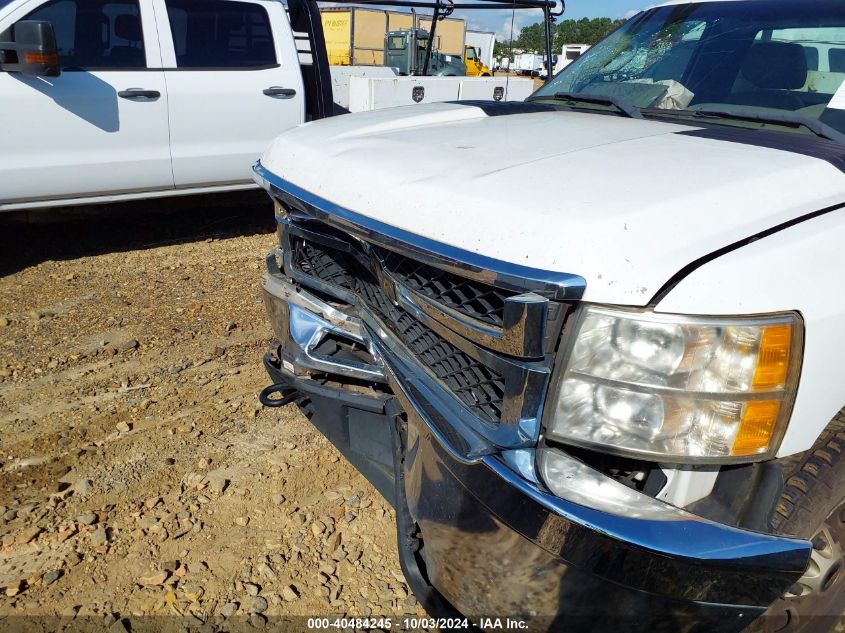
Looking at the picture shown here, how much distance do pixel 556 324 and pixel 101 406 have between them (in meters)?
2.65

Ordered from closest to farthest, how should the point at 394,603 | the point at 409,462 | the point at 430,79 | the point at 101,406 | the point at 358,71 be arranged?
the point at 409,462 → the point at 394,603 → the point at 101,406 → the point at 430,79 → the point at 358,71

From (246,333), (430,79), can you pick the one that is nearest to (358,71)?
(430,79)

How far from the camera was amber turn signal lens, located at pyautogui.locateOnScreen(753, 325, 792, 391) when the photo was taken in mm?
1510

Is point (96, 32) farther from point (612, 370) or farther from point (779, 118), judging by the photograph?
point (612, 370)

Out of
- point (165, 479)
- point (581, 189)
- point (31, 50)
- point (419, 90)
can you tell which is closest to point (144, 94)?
point (31, 50)

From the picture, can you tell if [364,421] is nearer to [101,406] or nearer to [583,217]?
[583,217]

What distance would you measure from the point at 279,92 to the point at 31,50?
1955 mm

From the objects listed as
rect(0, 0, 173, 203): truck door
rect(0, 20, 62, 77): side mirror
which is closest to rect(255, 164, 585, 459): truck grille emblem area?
rect(0, 20, 62, 77): side mirror

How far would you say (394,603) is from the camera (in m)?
2.44

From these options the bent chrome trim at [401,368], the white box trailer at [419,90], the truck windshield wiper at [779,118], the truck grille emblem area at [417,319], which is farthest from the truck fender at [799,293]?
the white box trailer at [419,90]

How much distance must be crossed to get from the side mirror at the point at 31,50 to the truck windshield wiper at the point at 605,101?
3.38m

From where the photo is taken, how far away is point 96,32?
17.4ft

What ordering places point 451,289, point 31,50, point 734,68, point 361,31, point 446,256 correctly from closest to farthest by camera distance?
point 446,256, point 451,289, point 734,68, point 31,50, point 361,31

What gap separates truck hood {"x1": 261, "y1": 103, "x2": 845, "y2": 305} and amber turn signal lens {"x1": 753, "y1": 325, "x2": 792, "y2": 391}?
0.69ft
